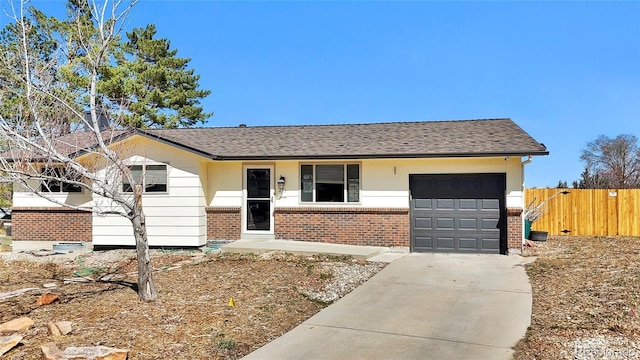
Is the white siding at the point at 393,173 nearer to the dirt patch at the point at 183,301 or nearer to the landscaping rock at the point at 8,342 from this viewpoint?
the dirt patch at the point at 183,301

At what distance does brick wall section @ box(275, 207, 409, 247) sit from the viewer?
11180mm

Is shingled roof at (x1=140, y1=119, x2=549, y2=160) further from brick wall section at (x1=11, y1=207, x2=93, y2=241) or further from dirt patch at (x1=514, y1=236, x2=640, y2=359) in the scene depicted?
brick wall section at (x1=11, y1=207, x2=93, y2=241)

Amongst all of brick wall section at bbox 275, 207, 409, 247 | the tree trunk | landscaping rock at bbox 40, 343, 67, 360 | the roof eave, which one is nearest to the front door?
brick wall section at bbox 275, 207, 409, 247

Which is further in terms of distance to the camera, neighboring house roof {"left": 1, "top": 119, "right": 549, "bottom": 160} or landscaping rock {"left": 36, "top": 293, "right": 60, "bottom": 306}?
neighboring house roof {"left": 1, "top": 119, "right": 549, "bottom": 160}

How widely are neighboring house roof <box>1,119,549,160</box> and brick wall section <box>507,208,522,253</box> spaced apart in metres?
1.55

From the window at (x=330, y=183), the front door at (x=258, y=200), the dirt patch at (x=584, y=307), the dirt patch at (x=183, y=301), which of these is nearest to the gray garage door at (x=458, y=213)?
the dirt patch at (x=584, y=307)

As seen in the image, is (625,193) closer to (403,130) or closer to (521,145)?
(521,145)

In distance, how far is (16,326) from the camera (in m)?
4.80

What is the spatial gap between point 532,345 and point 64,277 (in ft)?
26.7

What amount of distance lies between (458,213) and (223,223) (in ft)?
21.3

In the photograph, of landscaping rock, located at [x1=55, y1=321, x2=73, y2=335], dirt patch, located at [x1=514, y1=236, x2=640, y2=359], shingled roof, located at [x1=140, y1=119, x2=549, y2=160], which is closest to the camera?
dirt patch, located at [x1=514, y1=236, x2=640, y2=359]

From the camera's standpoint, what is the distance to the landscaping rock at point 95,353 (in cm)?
386

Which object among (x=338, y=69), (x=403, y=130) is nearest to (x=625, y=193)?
(x=403, y=130)

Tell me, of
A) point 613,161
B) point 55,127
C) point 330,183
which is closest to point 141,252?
point 55,127
